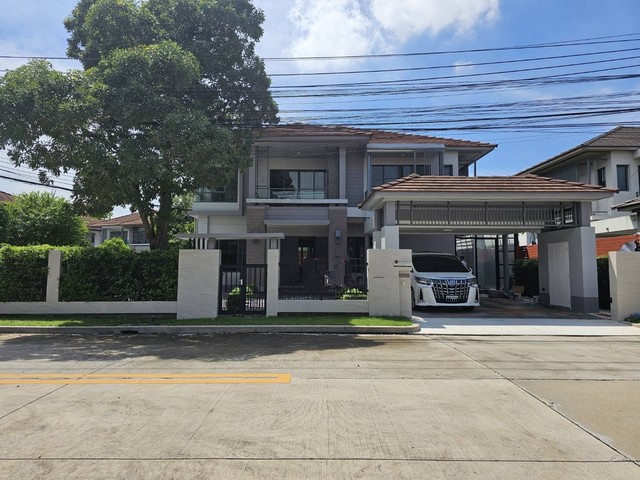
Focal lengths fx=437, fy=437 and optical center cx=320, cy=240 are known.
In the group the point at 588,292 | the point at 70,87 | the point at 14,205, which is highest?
the point at 70,87

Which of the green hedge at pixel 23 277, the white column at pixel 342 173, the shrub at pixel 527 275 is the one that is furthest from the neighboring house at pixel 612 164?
the green hedge at pixel 23 277

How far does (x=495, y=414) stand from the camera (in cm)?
521

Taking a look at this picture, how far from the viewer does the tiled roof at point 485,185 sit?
14555 millimetres

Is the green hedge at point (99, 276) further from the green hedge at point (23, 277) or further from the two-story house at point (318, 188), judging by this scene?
the two-story house at point (318, 188)

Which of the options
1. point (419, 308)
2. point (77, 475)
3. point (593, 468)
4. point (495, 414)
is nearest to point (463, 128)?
point (419, 308)

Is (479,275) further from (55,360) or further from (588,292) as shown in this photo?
(55,360)

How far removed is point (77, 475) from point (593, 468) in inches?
175

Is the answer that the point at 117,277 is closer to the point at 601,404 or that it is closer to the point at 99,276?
the point at 99,276

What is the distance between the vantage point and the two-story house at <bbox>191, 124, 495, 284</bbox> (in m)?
22.0

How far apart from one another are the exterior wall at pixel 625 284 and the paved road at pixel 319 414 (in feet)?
17.5

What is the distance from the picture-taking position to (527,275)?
1991cm

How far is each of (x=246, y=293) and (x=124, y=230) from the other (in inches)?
1281

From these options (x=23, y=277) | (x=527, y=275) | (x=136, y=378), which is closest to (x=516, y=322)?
(x=527, y=275)

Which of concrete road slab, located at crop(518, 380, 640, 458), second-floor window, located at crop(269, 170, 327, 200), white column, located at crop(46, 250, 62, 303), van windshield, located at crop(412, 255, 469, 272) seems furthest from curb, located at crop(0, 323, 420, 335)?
second-floor window, located at crop(269, 170, 327, 200)
